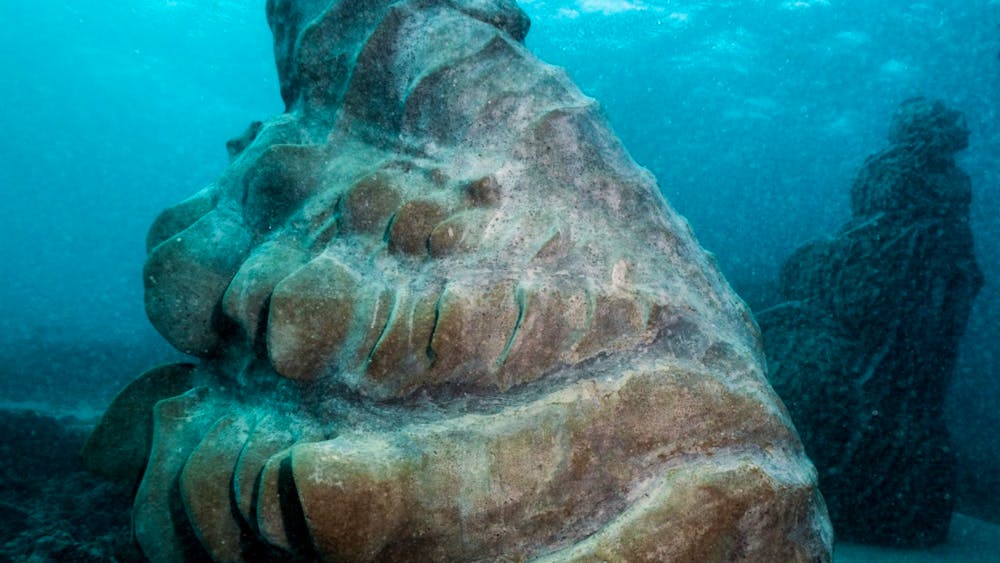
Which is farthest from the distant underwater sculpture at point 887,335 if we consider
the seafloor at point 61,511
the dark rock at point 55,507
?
the dark rock at point 55,507

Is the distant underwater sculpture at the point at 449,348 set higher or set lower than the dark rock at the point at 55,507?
higher

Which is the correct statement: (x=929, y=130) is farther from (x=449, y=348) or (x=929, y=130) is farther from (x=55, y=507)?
(x=55, y=507)

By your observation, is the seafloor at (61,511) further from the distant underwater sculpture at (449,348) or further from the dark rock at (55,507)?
the distant underwater sculpture at (449,348)

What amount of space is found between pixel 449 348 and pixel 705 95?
1352 inches

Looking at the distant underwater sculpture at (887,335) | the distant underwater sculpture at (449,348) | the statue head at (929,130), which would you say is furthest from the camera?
the statue head at (929,130)

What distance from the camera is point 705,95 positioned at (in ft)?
105

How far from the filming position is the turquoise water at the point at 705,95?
1677 centimetres

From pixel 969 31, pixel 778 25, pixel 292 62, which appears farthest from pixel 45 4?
pixel 969 31

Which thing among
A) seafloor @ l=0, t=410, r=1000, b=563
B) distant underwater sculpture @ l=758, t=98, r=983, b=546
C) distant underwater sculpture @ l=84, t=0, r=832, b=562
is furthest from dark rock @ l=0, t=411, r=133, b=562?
distant underwater sculpture @ l=758, t=98, r=983, b=546

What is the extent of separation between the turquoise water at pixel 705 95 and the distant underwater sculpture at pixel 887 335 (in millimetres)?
4106

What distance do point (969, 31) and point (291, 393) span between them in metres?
29.3

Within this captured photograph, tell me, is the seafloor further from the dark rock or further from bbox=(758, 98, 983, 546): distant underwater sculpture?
bbox=(758, 98, 983, 546): distant underwater sculpture

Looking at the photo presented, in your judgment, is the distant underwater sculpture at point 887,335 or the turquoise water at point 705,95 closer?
the distant underwater sculpture at point 887,335

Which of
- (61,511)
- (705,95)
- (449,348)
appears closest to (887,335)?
(449,348)
